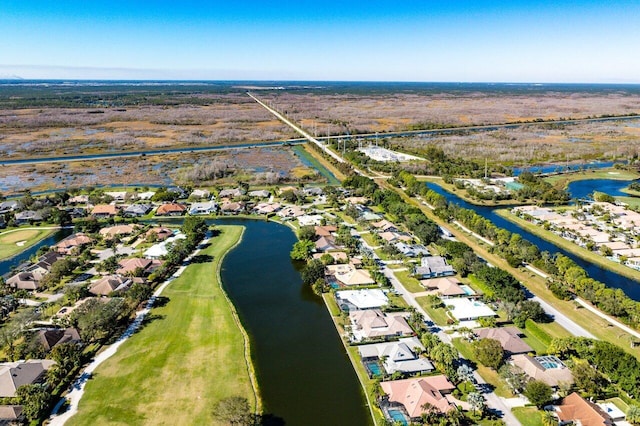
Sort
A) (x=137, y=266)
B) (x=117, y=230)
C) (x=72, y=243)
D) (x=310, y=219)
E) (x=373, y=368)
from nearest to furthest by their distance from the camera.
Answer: (x=373, y=368) → (x=137, y=266) → (x=72, y=243) → (x=117, y=230) → (x=310, y=219)

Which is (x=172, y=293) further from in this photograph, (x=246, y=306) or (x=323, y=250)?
(x=323, y=250)

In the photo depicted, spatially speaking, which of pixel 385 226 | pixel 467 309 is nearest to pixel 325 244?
pixel 385 226

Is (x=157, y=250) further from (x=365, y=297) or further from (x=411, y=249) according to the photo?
(x=411, y=249)

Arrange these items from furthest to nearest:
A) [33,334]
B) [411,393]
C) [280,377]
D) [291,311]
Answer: [291,311] < [33,334] < [280,377] < [411,393]

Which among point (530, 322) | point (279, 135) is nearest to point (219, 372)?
point (530, 322)

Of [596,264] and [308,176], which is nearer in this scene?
[596,264]
